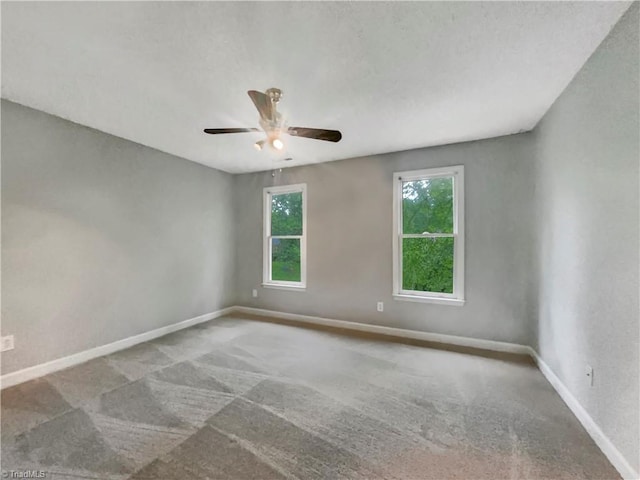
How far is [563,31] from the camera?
1571 millimetres

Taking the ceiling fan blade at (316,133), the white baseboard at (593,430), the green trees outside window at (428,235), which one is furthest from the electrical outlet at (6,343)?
the white baseboard at (593,430)

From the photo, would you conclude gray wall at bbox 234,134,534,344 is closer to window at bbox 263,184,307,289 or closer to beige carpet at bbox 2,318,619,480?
window at bbox 263,184,307,289

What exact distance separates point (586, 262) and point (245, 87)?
2.74 meters

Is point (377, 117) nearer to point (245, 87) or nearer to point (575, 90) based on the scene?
point (245, 87)

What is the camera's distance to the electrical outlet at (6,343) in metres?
2.31

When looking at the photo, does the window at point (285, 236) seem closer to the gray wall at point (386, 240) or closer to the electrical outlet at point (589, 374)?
the gray wall at point (386, 240)

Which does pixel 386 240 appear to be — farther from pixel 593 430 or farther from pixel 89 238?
pixel 89 238

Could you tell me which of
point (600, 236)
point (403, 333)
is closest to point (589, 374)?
point (600, 236)

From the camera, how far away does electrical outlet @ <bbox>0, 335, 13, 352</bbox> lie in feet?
7.57

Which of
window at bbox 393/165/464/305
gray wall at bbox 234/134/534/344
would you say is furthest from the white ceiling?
window at bbox 393/165/464/305

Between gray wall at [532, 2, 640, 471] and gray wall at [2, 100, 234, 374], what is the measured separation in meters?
4.29

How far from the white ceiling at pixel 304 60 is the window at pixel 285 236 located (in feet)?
5.89

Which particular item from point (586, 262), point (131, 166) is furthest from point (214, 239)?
point (586, 262)

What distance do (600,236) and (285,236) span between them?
3.67m
